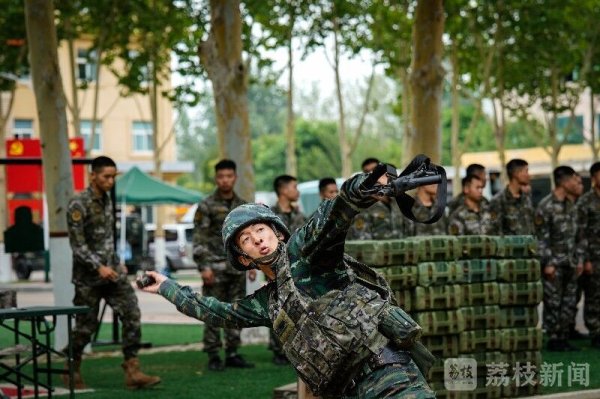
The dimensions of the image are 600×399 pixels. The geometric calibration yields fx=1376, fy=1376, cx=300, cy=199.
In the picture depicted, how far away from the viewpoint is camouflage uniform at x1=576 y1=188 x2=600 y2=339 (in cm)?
1457

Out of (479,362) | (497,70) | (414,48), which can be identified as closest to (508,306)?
(479,362)

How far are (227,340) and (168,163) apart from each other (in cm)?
4876

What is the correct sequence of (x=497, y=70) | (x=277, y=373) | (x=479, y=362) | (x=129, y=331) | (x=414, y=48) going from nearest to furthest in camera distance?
(x=479, y=362), (x=129, y=331), (x=277, y=373), (x=414, y=48), (x=497, y=70)

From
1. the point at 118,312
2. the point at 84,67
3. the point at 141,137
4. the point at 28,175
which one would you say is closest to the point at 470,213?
the point at 118,312

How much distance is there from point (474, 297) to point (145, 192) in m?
26.0

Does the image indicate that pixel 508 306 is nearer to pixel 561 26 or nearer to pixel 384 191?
pixel 384 191

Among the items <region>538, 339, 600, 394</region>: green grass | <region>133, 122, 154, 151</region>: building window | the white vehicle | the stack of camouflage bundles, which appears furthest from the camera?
<region>133, 122, 154, 151</region>: building window

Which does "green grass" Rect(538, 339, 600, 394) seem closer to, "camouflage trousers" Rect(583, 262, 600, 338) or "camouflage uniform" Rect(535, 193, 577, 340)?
"camouflage trousers" Rect(583, 262, 600, 338)

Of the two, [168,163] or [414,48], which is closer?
[414,48]

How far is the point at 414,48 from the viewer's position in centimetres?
1820

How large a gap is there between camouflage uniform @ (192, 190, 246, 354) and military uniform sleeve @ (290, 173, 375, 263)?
743 cm

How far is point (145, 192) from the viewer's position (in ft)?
116

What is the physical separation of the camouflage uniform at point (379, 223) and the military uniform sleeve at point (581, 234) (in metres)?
2.26

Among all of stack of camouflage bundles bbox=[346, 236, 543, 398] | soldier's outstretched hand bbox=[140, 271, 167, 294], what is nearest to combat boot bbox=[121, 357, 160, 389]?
stack of camouflage bundles bbox=[346, 236, 543, 398]
